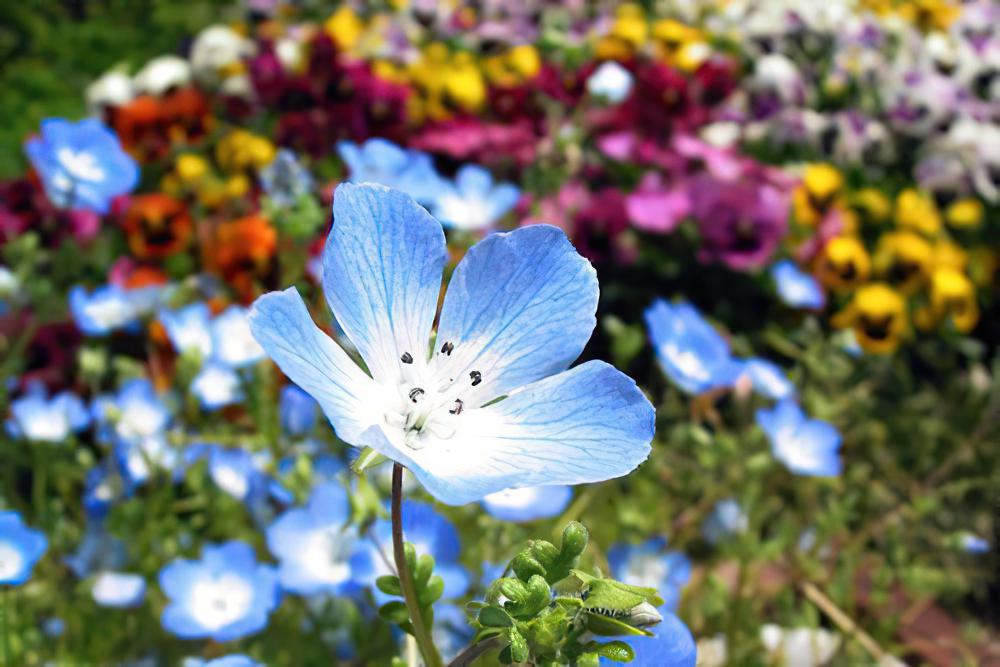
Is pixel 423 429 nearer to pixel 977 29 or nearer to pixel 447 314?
pixel 447 314

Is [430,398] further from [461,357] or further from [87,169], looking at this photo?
[87,169]

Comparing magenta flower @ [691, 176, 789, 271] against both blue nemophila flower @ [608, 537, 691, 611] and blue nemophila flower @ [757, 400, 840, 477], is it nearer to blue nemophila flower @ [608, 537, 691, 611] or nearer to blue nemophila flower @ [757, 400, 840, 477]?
blue nemophila flower @ [757, 400, 840, 477]

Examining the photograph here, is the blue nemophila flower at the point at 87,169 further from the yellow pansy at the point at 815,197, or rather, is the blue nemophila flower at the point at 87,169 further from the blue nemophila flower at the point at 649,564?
the yellow pansy at the point at 815,197

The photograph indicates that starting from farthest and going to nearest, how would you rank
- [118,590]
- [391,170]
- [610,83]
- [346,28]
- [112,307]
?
1. [346,28]
2. [610,83]
3. [112,307]
4. [391,170]
5. [118,590]

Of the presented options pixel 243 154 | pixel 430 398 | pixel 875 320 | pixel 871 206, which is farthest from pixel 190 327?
pixel 871 206

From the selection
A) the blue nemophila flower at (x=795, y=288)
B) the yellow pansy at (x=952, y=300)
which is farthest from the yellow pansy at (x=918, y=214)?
the blue nemophila flower at (x=795, y=288)
